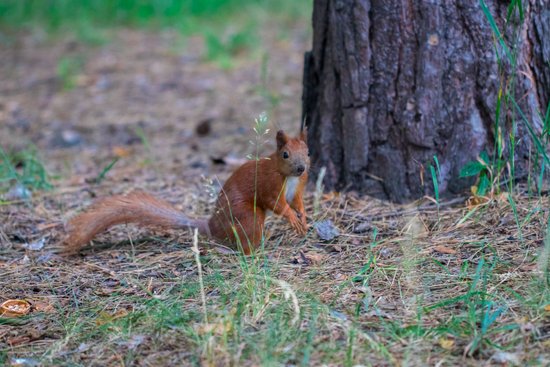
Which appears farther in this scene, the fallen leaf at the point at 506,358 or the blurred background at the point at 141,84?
the blurred background at the point at 141,84

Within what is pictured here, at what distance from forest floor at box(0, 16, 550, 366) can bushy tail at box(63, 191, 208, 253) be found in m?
0.09

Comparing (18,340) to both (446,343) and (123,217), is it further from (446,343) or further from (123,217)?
(446,343)

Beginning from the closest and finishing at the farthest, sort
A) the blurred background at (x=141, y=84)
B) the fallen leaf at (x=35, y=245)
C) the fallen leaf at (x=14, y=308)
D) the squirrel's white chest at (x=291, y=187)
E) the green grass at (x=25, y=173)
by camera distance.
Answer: the fallen leaf at (x=14, y=308)
the squirrel's white chest at (x=291, y=187)
the fallen leaf at (x=35, y=245)
the green grass at (x=25, y=173)
the blurred background at (x=141, y=84)

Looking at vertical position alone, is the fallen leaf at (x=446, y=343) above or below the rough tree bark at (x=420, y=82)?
below

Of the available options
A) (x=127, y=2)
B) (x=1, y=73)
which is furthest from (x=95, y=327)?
(x=127, y=2)

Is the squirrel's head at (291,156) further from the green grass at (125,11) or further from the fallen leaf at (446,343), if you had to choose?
the green grass at (125,11)

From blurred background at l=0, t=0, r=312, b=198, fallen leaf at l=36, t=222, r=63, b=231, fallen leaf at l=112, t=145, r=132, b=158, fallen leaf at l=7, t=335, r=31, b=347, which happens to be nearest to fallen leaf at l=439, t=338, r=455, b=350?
fallen leaf at l=7, t=335, r=31, b=347

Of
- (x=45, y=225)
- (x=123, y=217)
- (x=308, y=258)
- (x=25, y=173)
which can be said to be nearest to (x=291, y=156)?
(x=308, y=258)

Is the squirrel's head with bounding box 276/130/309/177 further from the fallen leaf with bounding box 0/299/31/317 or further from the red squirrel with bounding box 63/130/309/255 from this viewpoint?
the fallen leaf with bounding box 0/299/31/317

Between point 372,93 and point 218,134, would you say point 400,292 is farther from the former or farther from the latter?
point 218,134

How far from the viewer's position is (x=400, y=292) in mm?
2709

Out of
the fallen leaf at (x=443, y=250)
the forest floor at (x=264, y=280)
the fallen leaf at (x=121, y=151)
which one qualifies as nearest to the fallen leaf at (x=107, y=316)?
the forest floor at (x=264, y=280)

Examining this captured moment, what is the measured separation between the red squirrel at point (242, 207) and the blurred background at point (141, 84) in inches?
21.9

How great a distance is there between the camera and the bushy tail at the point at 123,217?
332cm
